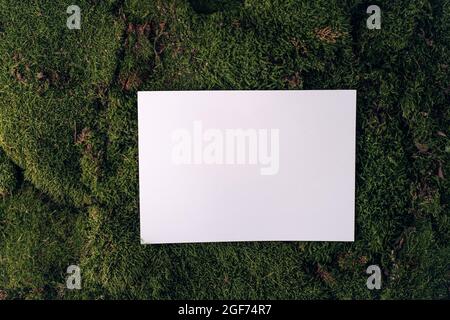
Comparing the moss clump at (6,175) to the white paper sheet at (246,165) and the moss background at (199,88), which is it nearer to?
the moss background at (199,88)

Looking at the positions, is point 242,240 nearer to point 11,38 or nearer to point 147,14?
point 147,14

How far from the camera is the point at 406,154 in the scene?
168 cm

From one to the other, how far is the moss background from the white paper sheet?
0.19 feet

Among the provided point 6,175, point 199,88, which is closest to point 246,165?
point 199,88

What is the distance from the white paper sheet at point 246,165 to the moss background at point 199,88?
59mm

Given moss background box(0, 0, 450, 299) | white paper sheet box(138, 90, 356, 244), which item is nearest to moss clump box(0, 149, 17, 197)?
moss background box(0, 0, 450, 299)

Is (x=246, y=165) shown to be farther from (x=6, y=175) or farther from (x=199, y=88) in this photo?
(x=6, y=175)

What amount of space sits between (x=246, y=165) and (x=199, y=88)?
39 cm

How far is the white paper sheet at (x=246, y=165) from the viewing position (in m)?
1.65

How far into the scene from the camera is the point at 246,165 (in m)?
1.65

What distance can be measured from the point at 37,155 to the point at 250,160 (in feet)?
3.09

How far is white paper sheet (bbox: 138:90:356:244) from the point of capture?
5.40 ft

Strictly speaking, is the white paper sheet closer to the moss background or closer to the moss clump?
the moss background
